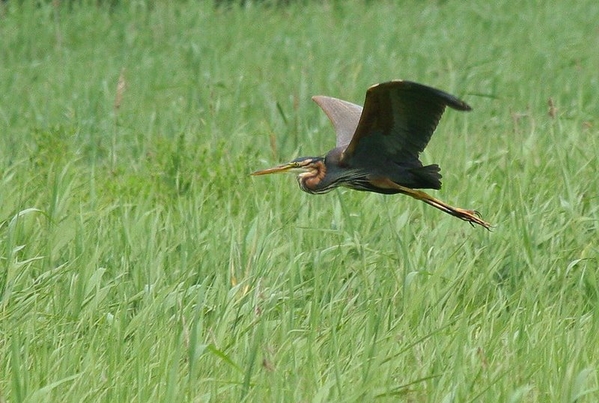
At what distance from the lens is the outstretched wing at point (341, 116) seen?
15.3 ft

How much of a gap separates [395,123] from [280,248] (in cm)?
63

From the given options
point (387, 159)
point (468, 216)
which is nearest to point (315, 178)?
point (387, 159)

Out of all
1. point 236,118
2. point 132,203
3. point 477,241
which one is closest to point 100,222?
point 132,203

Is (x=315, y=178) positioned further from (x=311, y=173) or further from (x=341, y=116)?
(x=341, y=116)

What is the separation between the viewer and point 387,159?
429 centimetres

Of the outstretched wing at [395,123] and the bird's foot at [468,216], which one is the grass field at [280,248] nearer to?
the bird's foot at [468,216]

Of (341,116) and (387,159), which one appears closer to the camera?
(387,159)

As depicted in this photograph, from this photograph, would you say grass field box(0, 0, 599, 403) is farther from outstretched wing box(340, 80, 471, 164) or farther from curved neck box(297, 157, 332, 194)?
outstretched wing box(340, 80, 471, 164)

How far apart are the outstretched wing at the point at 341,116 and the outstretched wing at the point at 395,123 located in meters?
0.33

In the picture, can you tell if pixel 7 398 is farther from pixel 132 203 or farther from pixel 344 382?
pixel 132 203

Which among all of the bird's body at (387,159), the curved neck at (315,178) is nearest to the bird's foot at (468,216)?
the bird's body at (387,159)

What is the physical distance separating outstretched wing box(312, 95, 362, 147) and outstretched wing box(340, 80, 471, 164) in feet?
1.10

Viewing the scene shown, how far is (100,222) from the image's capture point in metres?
4.32

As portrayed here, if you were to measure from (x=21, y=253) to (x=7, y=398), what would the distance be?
1098 millimetres
